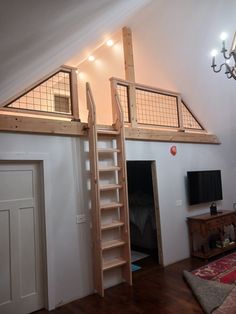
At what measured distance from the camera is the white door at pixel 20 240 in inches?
111

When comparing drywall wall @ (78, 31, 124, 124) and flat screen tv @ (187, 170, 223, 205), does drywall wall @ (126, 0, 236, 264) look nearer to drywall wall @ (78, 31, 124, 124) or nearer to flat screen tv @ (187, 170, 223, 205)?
flat screen tv @ (187, 170, 223, 205)

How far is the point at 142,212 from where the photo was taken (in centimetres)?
503

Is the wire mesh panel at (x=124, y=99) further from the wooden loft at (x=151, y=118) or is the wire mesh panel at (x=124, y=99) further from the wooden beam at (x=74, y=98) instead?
the wooden beam at (x=74, y=98)

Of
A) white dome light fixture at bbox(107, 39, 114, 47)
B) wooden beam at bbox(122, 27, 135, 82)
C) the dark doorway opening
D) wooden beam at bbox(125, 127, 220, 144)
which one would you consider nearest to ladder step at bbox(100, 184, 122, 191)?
wooden beam at bbox(125, 127, 220, 144)

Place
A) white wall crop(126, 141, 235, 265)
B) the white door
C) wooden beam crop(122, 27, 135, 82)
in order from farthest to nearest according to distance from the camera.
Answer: wooden beam crop(122, 27, 135, 82), white wall crop(126, 141, 235, 265), the white door

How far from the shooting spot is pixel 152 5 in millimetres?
3654

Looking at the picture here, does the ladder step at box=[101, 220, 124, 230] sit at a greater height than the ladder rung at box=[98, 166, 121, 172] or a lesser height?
lesser

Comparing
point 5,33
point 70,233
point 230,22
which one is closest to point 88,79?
point 230,22

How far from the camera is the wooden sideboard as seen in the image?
14.0 feet

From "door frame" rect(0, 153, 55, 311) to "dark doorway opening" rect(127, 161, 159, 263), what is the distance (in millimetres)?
1925

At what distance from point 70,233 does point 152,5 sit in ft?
11.4

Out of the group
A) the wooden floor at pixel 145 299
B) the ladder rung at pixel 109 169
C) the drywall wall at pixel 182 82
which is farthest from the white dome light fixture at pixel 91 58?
the wooden floor at pixel 145 299

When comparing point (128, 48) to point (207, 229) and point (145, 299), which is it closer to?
point (207, 229)

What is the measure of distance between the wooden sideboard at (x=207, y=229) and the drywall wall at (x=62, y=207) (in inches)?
81.5
